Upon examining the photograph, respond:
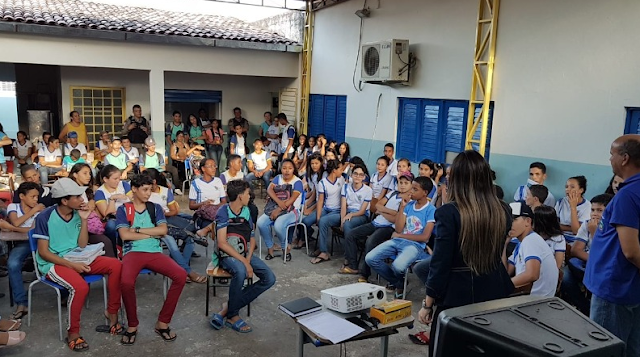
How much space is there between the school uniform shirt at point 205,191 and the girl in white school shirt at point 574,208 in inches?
158

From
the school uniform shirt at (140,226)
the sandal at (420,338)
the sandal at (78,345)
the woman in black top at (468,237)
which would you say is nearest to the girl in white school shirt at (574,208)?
the sandal at (420,338)

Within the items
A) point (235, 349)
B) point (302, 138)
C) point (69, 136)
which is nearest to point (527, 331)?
point (235, 349)

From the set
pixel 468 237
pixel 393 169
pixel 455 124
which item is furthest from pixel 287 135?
pixel 468 237

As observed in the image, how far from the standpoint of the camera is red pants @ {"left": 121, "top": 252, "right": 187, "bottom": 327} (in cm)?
410

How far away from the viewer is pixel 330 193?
265 inches

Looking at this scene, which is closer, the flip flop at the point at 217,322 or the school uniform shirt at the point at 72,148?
the flip flop at the point at 217,322

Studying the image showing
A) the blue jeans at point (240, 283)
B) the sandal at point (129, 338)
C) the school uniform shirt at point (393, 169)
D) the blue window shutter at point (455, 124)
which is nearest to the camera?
the sandal at point (129, 338)

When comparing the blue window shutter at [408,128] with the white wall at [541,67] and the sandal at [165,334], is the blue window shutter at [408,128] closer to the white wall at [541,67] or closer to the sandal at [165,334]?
the white wall at [541,67]

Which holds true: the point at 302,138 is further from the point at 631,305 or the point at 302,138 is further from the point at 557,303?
the point at 557,303

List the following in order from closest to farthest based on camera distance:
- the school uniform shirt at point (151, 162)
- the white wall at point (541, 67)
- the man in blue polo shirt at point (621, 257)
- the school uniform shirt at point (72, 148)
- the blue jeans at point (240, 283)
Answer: the man in blue polo shirt at point (621, 257), the blue jeans at point (240, 283), the white wall at point (541, 67), the school uniform shirt at point (151, 162), the school uniform shirt at point (72, 148)

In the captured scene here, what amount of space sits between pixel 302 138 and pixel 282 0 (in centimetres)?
386

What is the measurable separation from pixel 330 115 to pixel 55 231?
312 inches

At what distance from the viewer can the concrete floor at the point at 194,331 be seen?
403 cm

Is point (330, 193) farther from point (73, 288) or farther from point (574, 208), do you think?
point (73, 288)
